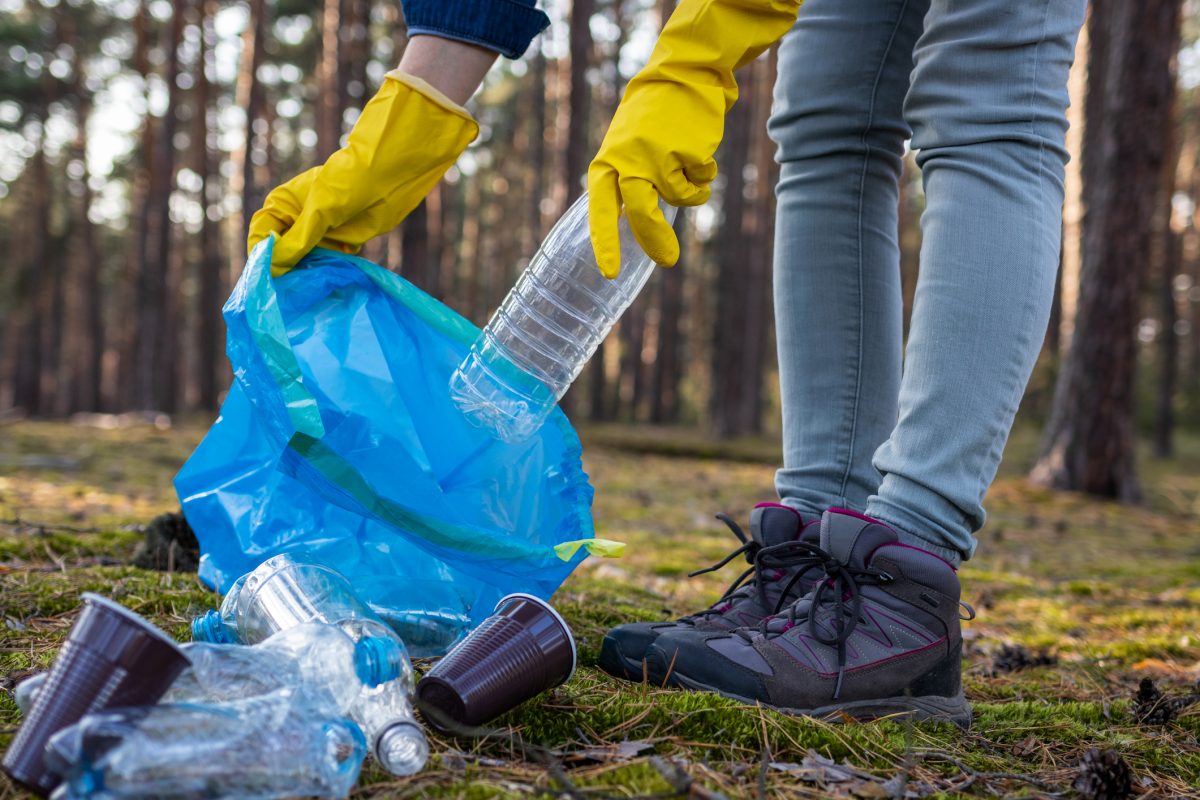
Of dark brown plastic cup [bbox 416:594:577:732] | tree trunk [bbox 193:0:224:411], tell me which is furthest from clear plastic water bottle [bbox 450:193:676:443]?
tree trunk [bbox 193:0:224:411]

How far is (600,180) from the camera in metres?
1.47

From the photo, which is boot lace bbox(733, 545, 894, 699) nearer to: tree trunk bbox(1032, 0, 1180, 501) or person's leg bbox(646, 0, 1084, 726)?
person's leg bbox(646, 0, 1084, 726)

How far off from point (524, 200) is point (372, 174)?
76.0 feet

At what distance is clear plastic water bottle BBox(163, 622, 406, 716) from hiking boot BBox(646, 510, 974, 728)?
52 centimetres

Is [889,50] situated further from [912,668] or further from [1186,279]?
[1186,279]

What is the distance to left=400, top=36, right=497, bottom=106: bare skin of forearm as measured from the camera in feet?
5.98

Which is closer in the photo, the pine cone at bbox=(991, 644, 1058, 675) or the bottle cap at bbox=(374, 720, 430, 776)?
the bottle cap at bbox=(374, 720, 430, 776)

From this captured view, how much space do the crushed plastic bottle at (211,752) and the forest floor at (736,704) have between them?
82 millimetres

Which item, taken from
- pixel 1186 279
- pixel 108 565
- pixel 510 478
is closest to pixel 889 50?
pixel 510 478

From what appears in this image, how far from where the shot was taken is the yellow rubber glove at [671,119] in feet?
4.78

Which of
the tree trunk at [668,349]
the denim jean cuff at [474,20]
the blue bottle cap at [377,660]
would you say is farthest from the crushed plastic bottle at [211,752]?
the tree trunk at [668,349]

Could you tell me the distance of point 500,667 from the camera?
1.21m

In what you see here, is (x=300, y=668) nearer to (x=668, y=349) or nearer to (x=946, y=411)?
(x=946, y=411)

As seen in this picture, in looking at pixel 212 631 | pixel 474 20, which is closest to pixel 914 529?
pixel 212 631
